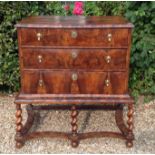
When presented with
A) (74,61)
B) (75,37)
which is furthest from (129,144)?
(75,37)

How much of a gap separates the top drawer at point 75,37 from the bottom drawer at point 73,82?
0.91ft

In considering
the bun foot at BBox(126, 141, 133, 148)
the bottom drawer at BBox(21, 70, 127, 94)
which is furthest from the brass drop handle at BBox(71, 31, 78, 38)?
the bun foot at BBox(126, 141, 133, 148)

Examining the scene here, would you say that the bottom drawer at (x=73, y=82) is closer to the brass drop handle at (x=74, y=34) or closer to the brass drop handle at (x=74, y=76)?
the brass drop handle at (x=74, y=76)

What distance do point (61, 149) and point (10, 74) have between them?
5.34 feet

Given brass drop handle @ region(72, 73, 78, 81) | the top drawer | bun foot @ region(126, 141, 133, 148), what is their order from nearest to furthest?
1. the top drawer
2. brass drop handle @ region(72, 73, 78, 81)
3. bun foot @ region(126, 141, 133, 148)

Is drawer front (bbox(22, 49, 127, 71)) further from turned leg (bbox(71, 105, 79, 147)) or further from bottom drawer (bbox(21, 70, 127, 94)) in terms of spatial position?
turned leg (bbox(71, 105, 79, 147))

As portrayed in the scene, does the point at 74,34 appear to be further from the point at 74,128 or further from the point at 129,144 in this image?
the point at 129,144

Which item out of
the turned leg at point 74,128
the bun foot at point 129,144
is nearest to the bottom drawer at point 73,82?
the turned leg at point 74,128

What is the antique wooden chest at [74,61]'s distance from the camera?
10.6ft

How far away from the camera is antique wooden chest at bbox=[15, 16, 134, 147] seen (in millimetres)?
3229

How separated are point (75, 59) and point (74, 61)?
2 centimetres

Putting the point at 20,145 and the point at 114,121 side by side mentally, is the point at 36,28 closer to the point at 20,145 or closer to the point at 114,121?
the point at 20,145

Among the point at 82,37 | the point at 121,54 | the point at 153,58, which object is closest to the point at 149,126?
the point at 153,58

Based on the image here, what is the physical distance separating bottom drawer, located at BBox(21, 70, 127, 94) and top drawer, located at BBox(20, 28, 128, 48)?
0.28 metres
